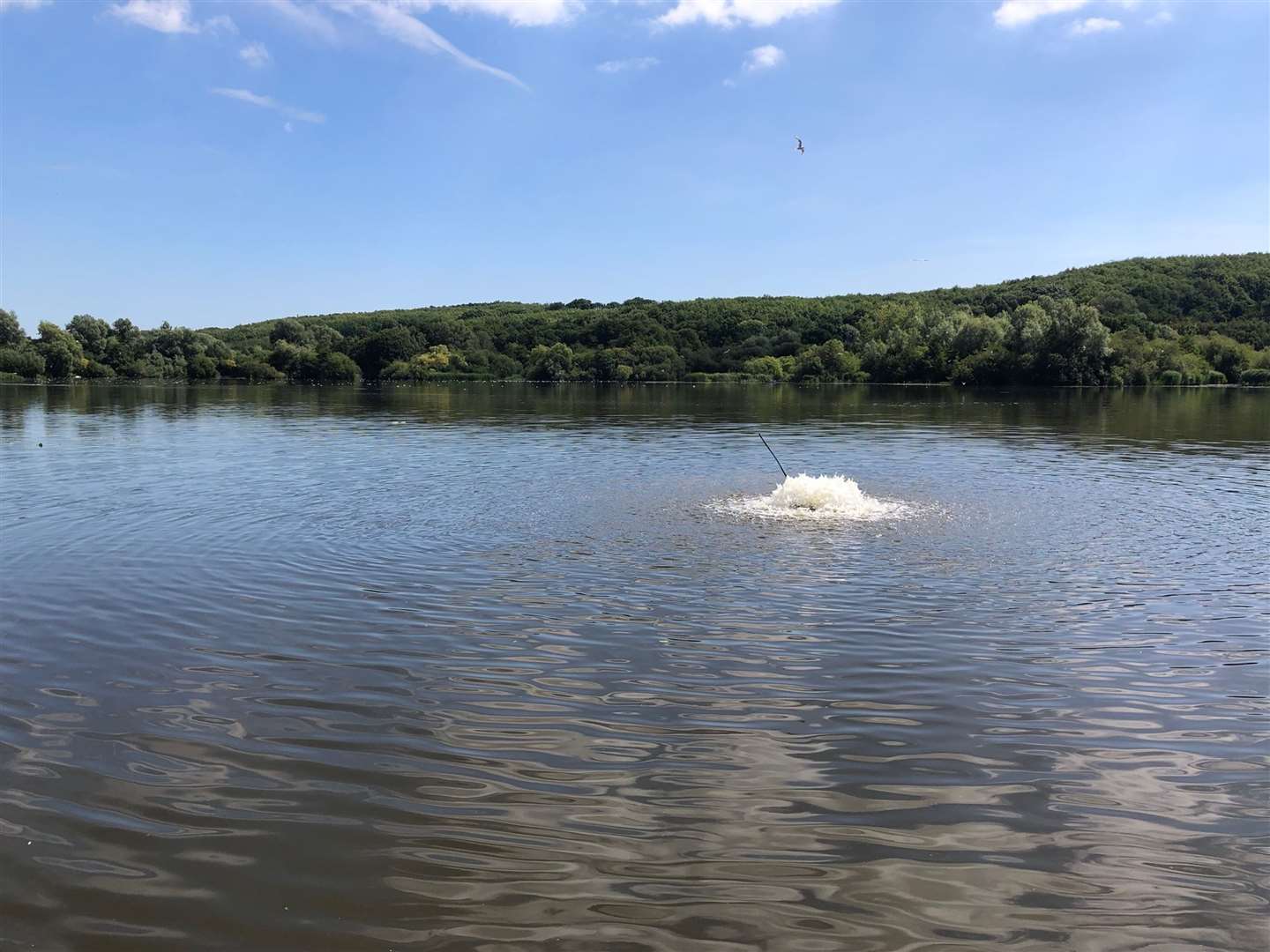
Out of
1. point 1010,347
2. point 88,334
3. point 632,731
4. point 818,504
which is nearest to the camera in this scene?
point 632,731

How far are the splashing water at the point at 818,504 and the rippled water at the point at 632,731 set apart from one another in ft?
3.54

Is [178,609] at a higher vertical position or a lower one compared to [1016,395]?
lower

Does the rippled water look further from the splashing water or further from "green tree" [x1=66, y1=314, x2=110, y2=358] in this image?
"green tree" [x1=66, y1=314, x2=110, y2=358]

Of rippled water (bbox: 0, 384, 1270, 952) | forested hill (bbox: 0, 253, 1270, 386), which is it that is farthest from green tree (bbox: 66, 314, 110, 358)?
rippled water (bbox: 0, 384, 1270, 952)

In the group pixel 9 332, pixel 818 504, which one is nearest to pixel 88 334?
pixel 9 332

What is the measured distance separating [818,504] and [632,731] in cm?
1381

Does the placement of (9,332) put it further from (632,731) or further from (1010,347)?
(632,731)

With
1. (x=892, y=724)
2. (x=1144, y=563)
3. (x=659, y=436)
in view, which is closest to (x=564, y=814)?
(x=892, y=724)

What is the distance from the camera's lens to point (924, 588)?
13625 mm

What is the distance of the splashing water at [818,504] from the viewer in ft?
67.3

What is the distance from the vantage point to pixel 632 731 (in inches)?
327

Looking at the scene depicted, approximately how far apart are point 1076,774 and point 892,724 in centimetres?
161

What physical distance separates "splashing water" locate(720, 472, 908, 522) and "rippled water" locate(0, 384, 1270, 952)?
108 cm

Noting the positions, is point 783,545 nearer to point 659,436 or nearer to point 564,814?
point 564,814
